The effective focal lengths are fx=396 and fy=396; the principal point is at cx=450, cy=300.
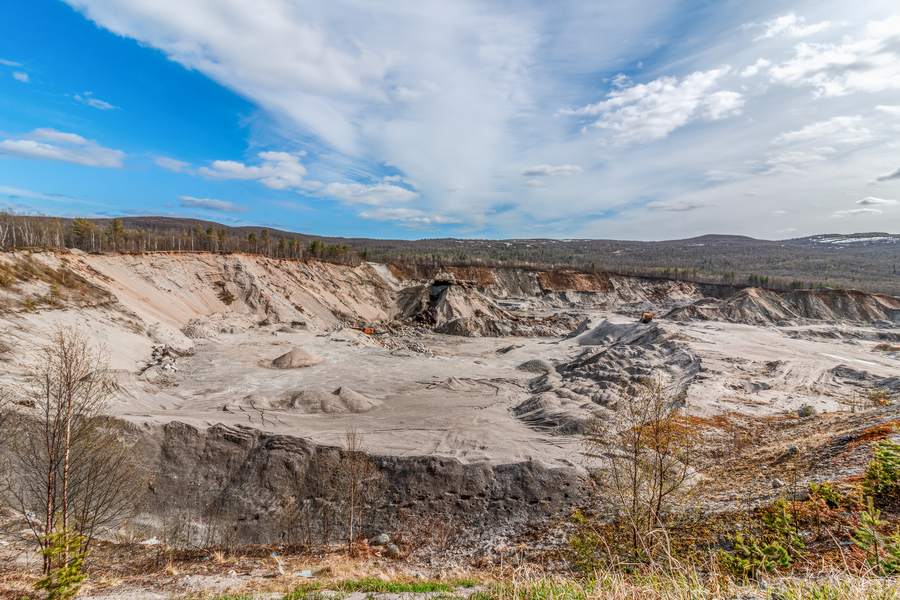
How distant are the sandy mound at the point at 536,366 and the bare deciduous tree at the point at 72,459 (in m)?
22.8

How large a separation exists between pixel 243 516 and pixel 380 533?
437 centimetres

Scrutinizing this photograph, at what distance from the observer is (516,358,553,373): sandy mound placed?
94.1ft

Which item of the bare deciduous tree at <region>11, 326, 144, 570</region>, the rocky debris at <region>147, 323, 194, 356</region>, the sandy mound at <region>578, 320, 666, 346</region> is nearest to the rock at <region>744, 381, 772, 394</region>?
the sandy mound at <region>578, 320, 666, 346</region>

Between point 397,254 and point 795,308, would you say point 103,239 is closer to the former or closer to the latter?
point 397,254

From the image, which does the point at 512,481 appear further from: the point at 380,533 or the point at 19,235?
the point at 19,235

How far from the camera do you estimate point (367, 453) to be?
13.6 m

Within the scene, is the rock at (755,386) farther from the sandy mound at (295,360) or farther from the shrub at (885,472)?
the sandy mound at (295,360)

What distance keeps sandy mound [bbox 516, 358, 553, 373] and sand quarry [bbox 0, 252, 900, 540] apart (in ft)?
0.48

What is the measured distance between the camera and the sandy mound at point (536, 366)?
28688 millimetres

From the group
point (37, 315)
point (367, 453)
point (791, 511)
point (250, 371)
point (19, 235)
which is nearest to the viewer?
point (791, 511)

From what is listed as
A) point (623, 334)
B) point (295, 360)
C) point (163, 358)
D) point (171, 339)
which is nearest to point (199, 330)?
point (171, 339)

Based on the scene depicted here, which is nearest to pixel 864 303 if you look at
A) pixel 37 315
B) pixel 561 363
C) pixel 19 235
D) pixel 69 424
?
pixel 561 363

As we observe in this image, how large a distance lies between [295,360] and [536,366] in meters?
17.2

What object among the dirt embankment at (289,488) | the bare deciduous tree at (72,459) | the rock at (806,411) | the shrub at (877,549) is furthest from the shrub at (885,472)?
the bare deciduous tree at (72,459)
